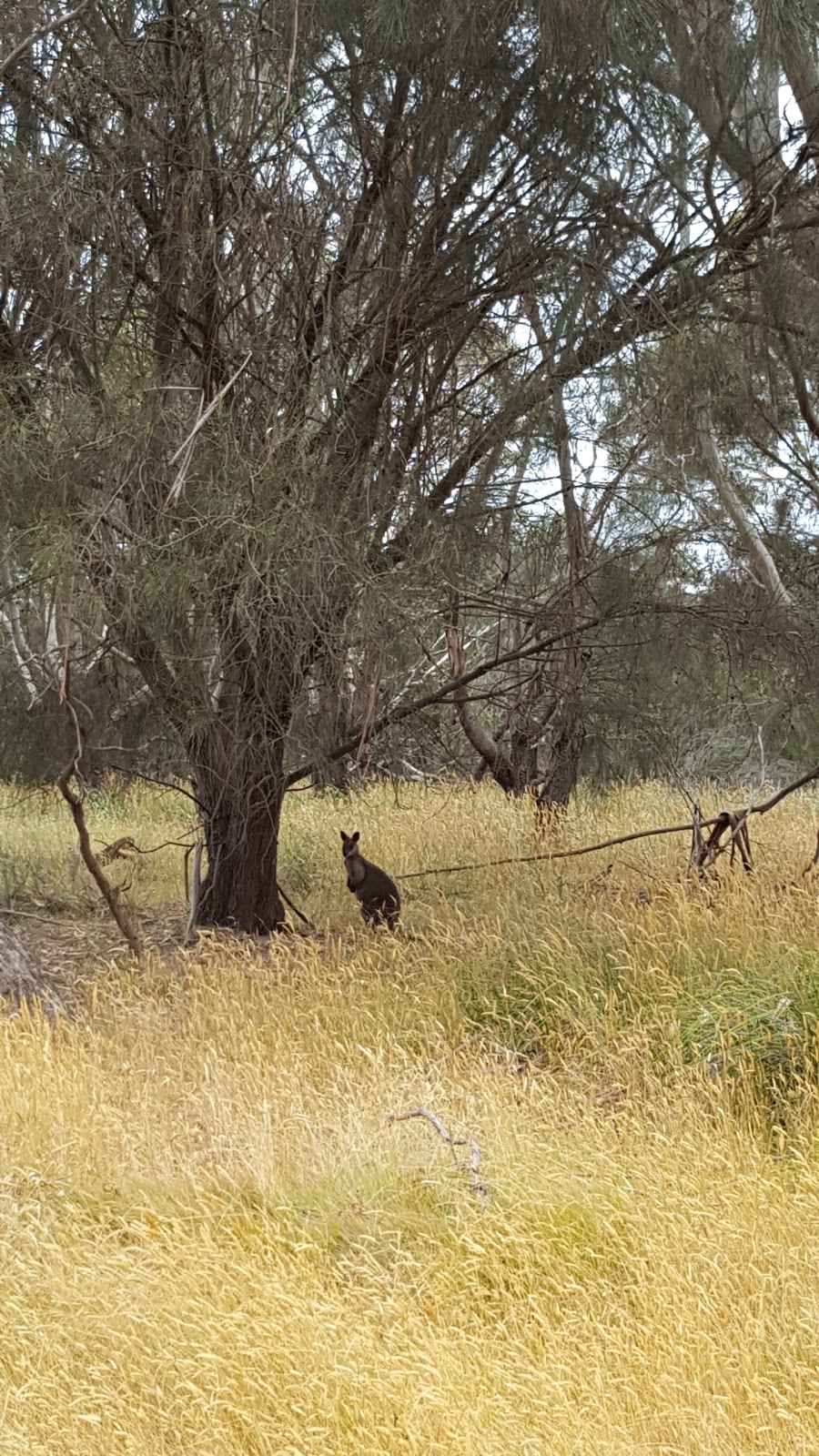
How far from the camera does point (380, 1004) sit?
5.88m

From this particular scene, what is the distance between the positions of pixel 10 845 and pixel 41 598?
578 cm

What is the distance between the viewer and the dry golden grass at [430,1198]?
2.89 m

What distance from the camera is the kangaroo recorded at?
7762 millimetres

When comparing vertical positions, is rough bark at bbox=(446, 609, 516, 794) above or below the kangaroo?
above

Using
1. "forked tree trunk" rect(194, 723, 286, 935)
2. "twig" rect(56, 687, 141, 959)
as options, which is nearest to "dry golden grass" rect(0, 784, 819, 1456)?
"twig" rect(56, 687, 141, 959)

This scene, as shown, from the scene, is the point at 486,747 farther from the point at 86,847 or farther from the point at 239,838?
the point at 86,847

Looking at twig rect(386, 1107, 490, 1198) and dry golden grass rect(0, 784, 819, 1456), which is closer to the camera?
dry golden grass rect(0, 784, 819, 1456)

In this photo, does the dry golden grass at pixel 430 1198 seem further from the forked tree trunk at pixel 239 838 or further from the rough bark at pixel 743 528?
the rough bark at pixel 743 528

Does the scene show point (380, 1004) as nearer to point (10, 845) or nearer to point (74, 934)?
point (74, 934)

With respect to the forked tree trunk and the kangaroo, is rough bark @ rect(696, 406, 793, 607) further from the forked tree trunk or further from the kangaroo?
the forked tree trunk

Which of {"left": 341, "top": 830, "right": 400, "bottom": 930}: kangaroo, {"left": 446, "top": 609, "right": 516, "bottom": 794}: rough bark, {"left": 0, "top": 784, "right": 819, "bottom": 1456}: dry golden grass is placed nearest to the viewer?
{"left": 0, "top": 784, "right": 819, "bottom": 1456}: dry golden grass

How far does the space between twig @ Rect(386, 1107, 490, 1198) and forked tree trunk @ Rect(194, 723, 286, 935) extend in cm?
339

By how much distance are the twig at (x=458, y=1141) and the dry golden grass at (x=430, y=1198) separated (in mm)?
45

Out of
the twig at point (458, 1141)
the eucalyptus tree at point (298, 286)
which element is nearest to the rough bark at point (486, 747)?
the eucalyptus tree at point (298, 286)
